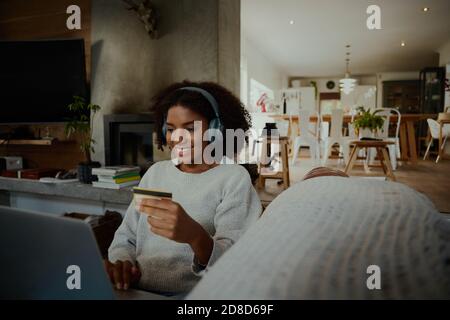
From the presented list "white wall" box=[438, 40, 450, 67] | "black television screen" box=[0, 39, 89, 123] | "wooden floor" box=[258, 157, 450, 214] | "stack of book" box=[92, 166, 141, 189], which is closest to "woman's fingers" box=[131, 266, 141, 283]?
"stack of book" box=[92, 166, 141, 189]

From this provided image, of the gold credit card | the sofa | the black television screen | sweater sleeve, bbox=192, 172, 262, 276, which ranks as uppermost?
the black television screen

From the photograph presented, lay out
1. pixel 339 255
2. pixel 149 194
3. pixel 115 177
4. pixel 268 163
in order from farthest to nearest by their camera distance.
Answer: pixel 268 163
pixel 115 177
pixel 149 194
pixel 339 255

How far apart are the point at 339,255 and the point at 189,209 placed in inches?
26.5

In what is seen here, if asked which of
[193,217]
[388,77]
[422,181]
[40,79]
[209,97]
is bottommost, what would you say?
[422,181]

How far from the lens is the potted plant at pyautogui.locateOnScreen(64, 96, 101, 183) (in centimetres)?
264

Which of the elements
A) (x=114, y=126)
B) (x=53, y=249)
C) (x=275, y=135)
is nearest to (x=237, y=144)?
(x=53, y=249)

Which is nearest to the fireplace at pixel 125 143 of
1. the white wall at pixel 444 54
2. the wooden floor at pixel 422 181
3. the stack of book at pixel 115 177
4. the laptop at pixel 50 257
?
the stack of book at pixel 115 177

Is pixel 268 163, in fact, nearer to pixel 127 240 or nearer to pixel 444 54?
pixel 127 240

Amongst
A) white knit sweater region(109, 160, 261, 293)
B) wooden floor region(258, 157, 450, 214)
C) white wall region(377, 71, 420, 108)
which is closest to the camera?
white knit sweater region(109, 160, 261, 293)

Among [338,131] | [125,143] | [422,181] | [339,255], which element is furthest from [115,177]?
[338,131]

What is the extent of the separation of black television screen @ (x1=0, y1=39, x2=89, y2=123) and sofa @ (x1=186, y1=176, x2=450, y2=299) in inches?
108

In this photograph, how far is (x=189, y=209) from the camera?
3.34 ft

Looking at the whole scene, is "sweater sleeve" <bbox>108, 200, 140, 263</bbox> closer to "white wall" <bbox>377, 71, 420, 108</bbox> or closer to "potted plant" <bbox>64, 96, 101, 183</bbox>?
"potted plant" <bbox>64, 96, 101, 183</bbox>

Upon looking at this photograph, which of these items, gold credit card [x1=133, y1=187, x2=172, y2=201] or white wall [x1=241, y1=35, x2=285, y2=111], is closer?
gold credit card [x1=133, y1=187, x2=172, y2=201]
